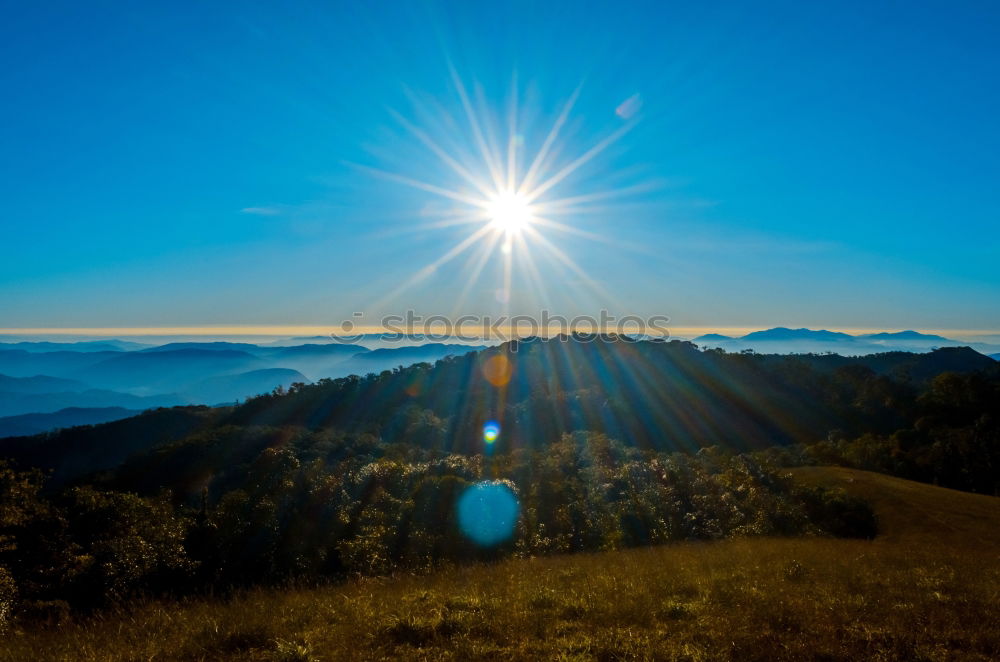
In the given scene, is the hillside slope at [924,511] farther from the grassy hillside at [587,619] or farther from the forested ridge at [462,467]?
the grassy hillside at [587,619]

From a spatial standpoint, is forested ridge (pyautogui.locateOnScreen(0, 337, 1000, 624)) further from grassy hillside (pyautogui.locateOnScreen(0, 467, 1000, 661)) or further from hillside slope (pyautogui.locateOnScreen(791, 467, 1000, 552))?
grassy hillside (pyautogui.locateOnScreen(0, 467, 1000, 661))

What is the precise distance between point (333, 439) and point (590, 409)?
53501 millimetres

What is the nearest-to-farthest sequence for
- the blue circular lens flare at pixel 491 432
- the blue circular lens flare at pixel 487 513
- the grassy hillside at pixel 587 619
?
the grassy hillside at pixel 587 619
the blue circular lens flare at pixel 487 513
the blue circular lens flare at pixel 491 432

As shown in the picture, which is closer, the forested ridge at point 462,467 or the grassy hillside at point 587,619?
the grassy hillside at point 587,619

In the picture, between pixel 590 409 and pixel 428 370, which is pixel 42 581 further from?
pixel 428 370

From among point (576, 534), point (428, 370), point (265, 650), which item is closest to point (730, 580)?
point (265, 650)

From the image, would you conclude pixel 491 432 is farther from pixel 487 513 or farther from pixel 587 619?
pixel 587 619

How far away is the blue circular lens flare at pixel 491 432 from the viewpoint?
95.7 m

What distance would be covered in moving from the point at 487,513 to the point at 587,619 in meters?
13.2

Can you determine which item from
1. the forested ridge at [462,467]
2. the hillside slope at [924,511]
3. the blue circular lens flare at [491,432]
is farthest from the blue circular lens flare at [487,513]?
the blue circular lens flare at [491,432]

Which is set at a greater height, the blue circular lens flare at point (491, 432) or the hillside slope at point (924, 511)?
the hillside slope at point (924, 511)

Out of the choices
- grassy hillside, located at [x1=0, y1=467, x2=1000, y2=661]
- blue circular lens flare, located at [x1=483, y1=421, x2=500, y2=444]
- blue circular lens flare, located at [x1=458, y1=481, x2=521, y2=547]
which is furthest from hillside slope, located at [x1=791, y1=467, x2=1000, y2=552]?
blue circular lens flare, located at [x1=483, y1=421, x2=500, y2=444]

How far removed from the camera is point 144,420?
139m

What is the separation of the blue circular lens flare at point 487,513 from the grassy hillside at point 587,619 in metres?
7.15
